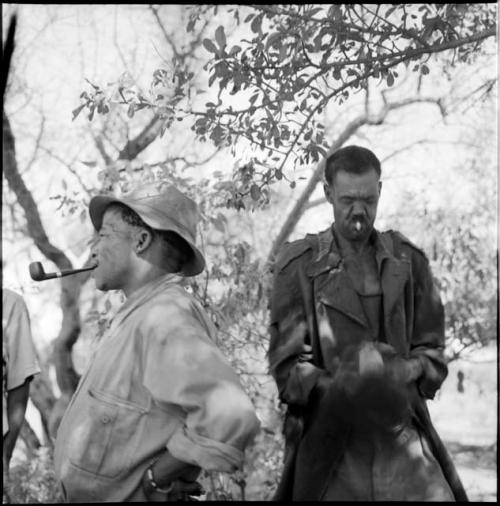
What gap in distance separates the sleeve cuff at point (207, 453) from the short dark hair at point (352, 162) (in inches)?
54.4

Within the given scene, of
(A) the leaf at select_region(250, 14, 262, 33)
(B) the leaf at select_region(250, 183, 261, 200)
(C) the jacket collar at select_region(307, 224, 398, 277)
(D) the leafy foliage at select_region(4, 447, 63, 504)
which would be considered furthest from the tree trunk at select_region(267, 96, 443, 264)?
(C) the jacket collar at select_region(307, 224, 398, 277)

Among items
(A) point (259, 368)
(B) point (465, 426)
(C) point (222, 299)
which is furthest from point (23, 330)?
(B) point (465, 426)

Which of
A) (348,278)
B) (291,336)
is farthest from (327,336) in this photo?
(348,278)

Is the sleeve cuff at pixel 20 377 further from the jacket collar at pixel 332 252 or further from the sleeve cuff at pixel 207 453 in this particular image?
the sleeve cuff at pixel 207 453

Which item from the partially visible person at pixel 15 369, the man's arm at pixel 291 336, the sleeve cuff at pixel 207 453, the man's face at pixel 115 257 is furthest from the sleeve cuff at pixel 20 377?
the sleeve cuff at pixel 207 453

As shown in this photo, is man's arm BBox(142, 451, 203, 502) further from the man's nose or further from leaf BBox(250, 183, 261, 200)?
leaf BBox(250, 183, 261, 200)

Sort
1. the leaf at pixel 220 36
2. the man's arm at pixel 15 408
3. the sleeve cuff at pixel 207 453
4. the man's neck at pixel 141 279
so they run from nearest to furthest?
the sleeve cuff at pixel 207 453 → the man's neck at pixel 141 279 → the man's arm at pixel 15 408 → the leaf at pixel 220 36

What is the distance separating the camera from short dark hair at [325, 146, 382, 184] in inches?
145

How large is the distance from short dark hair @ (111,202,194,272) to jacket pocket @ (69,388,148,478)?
19.6 inches

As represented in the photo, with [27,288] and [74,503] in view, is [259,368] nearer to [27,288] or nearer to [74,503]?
[27,288]

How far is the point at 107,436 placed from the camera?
8.98ft

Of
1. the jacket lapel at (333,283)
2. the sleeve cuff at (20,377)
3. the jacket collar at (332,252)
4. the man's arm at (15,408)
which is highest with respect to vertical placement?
the jacket collar at (332,252)

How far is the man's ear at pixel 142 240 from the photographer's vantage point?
303 cm

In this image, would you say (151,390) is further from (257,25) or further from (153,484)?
(257,25)
